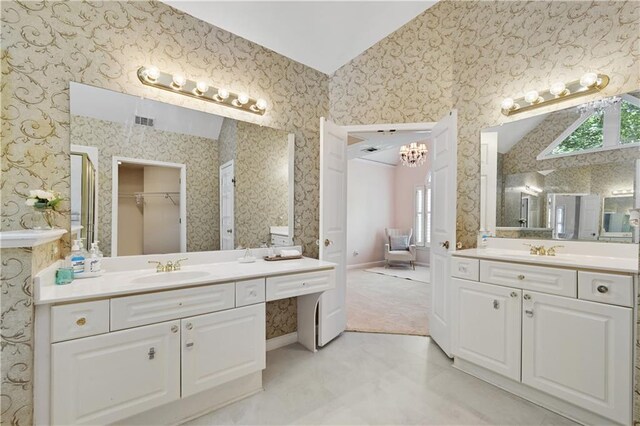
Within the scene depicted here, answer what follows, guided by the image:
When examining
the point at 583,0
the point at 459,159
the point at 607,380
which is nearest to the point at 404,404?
the point at 607,380

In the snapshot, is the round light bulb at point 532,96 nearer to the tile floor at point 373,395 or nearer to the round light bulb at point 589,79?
the round light bulb at point 589,79

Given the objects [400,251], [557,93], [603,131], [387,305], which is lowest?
[387,305]

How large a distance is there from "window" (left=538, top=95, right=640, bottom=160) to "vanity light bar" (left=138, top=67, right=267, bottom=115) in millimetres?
2547

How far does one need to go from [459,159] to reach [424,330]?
188 centimetres

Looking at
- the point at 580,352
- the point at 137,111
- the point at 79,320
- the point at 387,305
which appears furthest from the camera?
the point at 387,305

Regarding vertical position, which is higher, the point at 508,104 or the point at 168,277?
the point at 508,104

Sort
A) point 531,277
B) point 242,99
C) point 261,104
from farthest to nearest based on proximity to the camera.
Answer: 1. point 261,104
2. point 242,99
3. point 531,277

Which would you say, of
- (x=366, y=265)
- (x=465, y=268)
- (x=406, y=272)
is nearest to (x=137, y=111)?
(x=465, y=268)

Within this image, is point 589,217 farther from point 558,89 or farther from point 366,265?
point 366,265

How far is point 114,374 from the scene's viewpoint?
1382mm

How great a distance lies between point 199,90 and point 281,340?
2.35 m

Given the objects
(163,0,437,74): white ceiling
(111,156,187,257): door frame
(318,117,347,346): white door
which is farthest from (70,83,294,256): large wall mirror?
(163,0,437,74): white ceiling

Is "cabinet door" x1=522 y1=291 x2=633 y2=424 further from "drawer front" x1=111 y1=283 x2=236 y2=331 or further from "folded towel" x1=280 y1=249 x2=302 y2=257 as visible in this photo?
"drawer front" x1=111 y1=283 x2=236 y2=331

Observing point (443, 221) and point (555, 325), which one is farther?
point (443, 221)
